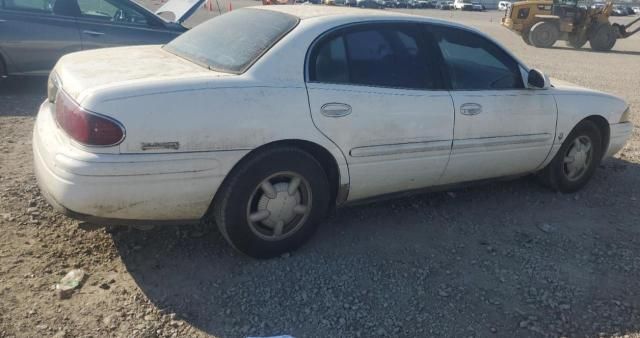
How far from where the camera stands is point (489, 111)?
4.07 metres

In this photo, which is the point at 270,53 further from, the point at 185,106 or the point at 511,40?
the point at 511,40

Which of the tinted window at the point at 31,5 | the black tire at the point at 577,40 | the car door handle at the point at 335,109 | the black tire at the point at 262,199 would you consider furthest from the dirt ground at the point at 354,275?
the black tire at the point at 577,40

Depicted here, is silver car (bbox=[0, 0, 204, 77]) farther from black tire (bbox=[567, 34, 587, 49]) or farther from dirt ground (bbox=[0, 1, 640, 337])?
black tire (bbox=[567, 34, 587, 49])

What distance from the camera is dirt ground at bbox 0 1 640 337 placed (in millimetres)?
2928

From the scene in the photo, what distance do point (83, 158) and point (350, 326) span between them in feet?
5.21

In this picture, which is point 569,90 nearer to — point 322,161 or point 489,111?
point 489,111

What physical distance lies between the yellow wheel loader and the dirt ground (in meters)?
16.1

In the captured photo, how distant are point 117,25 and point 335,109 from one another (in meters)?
5.27

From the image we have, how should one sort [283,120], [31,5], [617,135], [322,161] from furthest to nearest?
[31,5]
[617,135]
[322,161]
[283,120]

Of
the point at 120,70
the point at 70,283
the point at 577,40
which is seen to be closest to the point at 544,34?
the point at 577,40

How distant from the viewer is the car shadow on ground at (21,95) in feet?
21.3

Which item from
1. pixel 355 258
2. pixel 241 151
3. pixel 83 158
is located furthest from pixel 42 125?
pixel 355 258

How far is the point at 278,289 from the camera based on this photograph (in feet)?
10.6

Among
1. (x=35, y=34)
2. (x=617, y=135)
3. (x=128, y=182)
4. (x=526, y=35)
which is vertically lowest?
(x=526, y=35)
